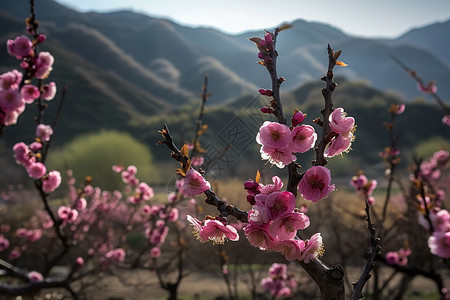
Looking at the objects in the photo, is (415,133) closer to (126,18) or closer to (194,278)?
(194,278)

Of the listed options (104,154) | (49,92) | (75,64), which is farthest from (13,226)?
(75,64)

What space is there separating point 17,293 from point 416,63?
A: 123142mm

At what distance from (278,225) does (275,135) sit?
0.22 m

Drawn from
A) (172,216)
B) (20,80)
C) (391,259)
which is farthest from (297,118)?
(172,216)

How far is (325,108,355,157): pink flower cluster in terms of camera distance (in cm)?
88

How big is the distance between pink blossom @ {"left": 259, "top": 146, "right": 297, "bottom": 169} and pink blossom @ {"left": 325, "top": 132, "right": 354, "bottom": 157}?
3.5 inches

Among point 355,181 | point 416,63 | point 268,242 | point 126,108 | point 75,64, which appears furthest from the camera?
point 416,63

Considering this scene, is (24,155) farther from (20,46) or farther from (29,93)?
(20,46)

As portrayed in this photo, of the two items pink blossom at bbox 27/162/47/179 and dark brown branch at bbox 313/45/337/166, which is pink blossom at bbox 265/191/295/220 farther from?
pink blossom at bbox 27/162/47/179

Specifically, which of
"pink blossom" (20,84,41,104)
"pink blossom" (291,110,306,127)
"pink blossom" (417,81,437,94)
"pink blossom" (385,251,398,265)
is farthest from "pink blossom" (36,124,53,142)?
"pink blossom" (417,81,437,94)

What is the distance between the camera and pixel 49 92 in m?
2.39

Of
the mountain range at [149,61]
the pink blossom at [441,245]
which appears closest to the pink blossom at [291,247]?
the pink blossom at [441,245]

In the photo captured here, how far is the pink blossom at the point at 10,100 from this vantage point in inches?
76.4

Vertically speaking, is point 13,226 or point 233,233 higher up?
point 233,233
